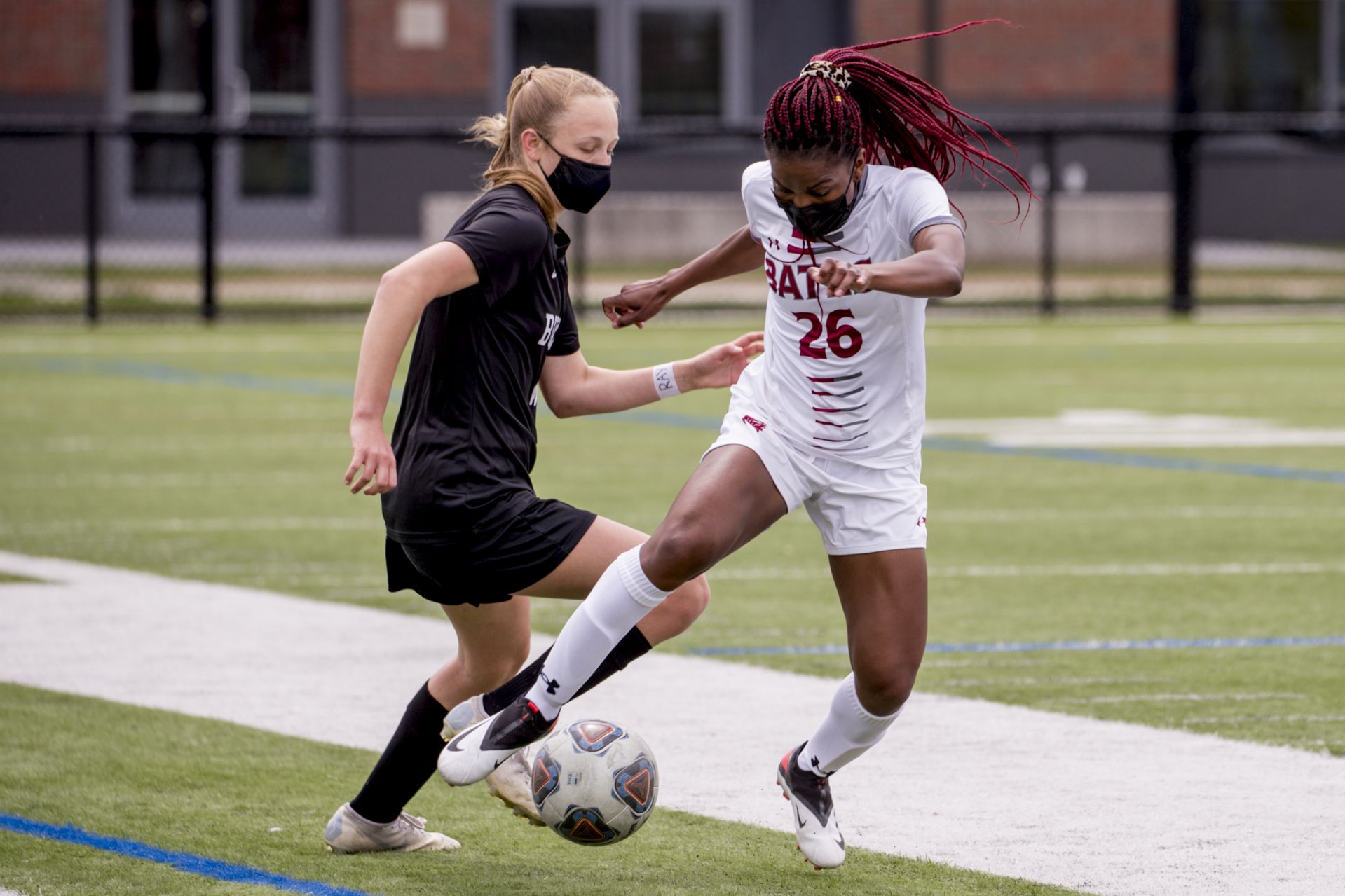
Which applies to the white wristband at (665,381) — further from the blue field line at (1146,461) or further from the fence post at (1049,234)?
the fence post at (1049,234)

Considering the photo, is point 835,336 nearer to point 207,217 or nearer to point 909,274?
point 909,274

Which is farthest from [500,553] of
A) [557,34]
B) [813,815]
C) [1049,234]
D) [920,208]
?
[557,34]

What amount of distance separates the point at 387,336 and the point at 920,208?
121 centimetres

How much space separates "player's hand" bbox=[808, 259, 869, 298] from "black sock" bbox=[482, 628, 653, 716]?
3.15ft

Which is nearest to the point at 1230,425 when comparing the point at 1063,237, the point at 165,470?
the point at 165,470

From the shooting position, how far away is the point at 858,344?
4.75 m

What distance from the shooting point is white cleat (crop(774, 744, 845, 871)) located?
476 centimetres

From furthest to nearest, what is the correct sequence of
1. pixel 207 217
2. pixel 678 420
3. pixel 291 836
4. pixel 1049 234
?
pixel 1049 234, pixel 207 217, pixel 678 420, pixel 291 836

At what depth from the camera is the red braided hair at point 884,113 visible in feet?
15.2

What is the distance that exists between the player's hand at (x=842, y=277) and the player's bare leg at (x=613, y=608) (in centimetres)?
62

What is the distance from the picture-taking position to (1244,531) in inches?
387

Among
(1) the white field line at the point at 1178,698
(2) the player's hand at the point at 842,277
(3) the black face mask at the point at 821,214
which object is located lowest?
(1) the white field line at the point at 1178,698

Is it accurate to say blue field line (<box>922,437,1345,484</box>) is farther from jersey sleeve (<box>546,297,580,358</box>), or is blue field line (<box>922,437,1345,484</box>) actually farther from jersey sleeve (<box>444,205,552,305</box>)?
jersey sleeve (<box>444,205,552,305</box>)

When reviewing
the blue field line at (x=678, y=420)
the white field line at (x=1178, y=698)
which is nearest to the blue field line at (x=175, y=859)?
the white field line at (x=1178, y=698)
